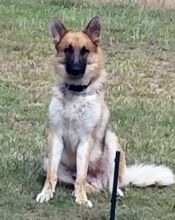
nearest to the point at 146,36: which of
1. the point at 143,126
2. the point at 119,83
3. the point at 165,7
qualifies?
the point at 119,83

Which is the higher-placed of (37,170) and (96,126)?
(96,126)

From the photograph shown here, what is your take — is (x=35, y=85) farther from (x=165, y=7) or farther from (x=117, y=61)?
(x=165, y=7)

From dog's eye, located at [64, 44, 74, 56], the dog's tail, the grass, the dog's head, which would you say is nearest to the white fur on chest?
the dog's head

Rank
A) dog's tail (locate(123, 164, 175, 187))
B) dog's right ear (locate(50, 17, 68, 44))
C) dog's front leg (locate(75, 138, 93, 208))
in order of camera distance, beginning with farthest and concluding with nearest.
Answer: dog's tail (locate(123, 164, 175, 187)) → dog's right ear (locate(50, 17, 68, 44)) → dog's front leg (locate(75, 138, 93, 208))

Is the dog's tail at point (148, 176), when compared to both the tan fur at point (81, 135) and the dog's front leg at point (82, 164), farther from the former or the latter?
the dog's front leg at point (82, 164)

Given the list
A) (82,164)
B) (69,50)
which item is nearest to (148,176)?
(82,164)

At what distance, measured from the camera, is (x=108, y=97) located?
31.2 feet

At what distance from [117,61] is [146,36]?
1.21m

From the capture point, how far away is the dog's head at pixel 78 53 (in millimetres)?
6172

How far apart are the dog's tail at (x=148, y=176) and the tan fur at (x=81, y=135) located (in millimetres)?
96

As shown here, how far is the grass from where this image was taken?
6008mm

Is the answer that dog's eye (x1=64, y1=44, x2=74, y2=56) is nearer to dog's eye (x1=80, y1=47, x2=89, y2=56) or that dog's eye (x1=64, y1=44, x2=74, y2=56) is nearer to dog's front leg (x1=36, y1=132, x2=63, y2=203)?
dog's eye (x1=80, y1=47, x2=89, y2=56)

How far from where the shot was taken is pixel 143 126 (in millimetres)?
8367

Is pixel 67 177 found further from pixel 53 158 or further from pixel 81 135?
pixel 81 135
